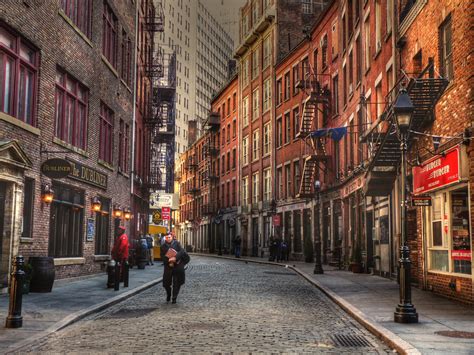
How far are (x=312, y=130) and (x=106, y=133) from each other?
15.2m

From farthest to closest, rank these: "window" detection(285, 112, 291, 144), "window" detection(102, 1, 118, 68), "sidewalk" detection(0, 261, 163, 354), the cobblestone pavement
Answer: "window" detection(285, 112, 291, 144)
"window" detection(102, 1, 118, 68)
"sidewalk" detection(0, 261, 163, 354)
the cobblestone pavement

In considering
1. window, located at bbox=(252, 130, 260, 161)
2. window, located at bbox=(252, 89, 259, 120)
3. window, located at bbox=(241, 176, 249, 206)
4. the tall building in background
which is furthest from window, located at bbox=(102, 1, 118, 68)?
the tall building in background

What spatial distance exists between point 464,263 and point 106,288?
9491 millimetres

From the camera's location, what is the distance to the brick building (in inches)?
592

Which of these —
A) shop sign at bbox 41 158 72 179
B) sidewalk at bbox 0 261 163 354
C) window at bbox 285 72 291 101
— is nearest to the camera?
sidewalk at bbox 0 261 163 354

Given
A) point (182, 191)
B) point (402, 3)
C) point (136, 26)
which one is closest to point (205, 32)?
point (182, 191)

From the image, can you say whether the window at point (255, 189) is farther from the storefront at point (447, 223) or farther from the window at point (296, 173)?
the storefront at point (447, 223)

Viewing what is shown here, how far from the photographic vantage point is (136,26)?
3042 cm

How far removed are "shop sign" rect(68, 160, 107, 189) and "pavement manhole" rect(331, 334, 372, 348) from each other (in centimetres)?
1204

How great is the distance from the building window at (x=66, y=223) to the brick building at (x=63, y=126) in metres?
0.03

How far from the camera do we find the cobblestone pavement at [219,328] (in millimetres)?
8500

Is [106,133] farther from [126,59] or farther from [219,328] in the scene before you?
[219,328]

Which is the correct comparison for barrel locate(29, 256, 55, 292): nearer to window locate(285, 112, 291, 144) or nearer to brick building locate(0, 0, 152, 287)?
brick building locate(0, 0, 152, 287)

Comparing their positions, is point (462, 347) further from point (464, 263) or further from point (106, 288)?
point (106, 288)
